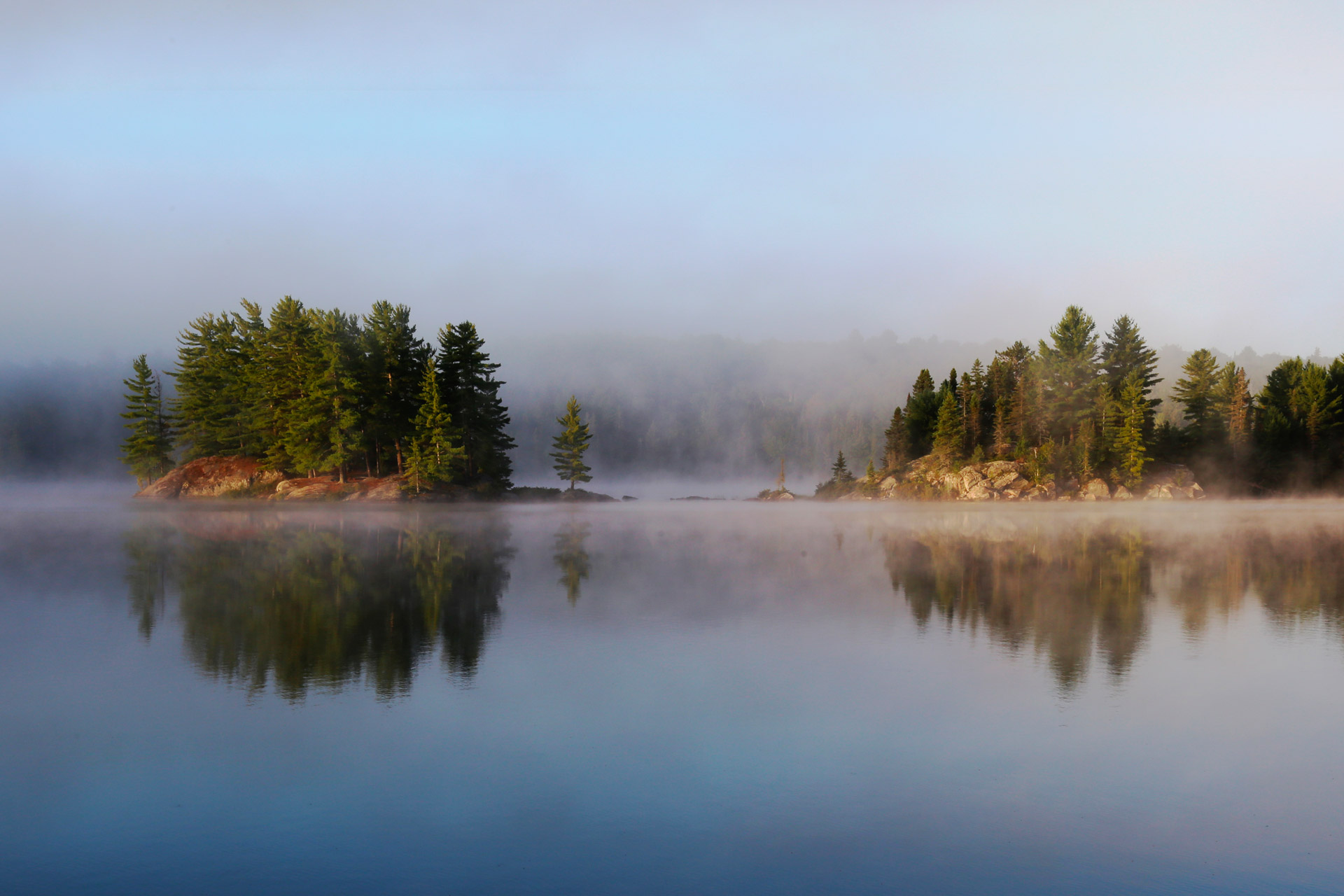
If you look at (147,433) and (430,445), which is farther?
(147,433)

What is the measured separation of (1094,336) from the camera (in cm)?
10450

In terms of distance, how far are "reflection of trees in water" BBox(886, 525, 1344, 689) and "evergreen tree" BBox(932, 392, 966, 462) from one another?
2433 inches

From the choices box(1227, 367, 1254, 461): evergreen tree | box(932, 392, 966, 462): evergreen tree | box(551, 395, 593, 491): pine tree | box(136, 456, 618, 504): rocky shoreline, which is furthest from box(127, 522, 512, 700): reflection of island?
box(1227, 367, 1254, 461): evergreen tree

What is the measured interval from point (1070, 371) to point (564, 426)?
217 feet

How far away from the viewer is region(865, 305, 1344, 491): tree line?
317ft

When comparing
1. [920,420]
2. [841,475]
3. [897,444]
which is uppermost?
[920,420]

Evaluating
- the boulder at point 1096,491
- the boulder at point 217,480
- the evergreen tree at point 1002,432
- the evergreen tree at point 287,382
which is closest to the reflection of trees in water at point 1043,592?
the evergreen tree at point 287,382

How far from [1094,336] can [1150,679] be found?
106m

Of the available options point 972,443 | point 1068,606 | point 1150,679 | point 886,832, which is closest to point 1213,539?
point 1068,606

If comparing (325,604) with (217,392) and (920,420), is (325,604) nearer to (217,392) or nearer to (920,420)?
(217,392)

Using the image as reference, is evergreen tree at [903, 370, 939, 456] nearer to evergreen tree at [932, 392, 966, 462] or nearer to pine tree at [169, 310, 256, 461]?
evergreen tree at [932, 392, 966, 462]

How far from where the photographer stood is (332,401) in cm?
7406

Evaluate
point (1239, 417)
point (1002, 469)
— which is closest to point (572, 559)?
point (1002, 469)

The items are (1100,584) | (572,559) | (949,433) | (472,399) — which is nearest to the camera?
(1100,584)
